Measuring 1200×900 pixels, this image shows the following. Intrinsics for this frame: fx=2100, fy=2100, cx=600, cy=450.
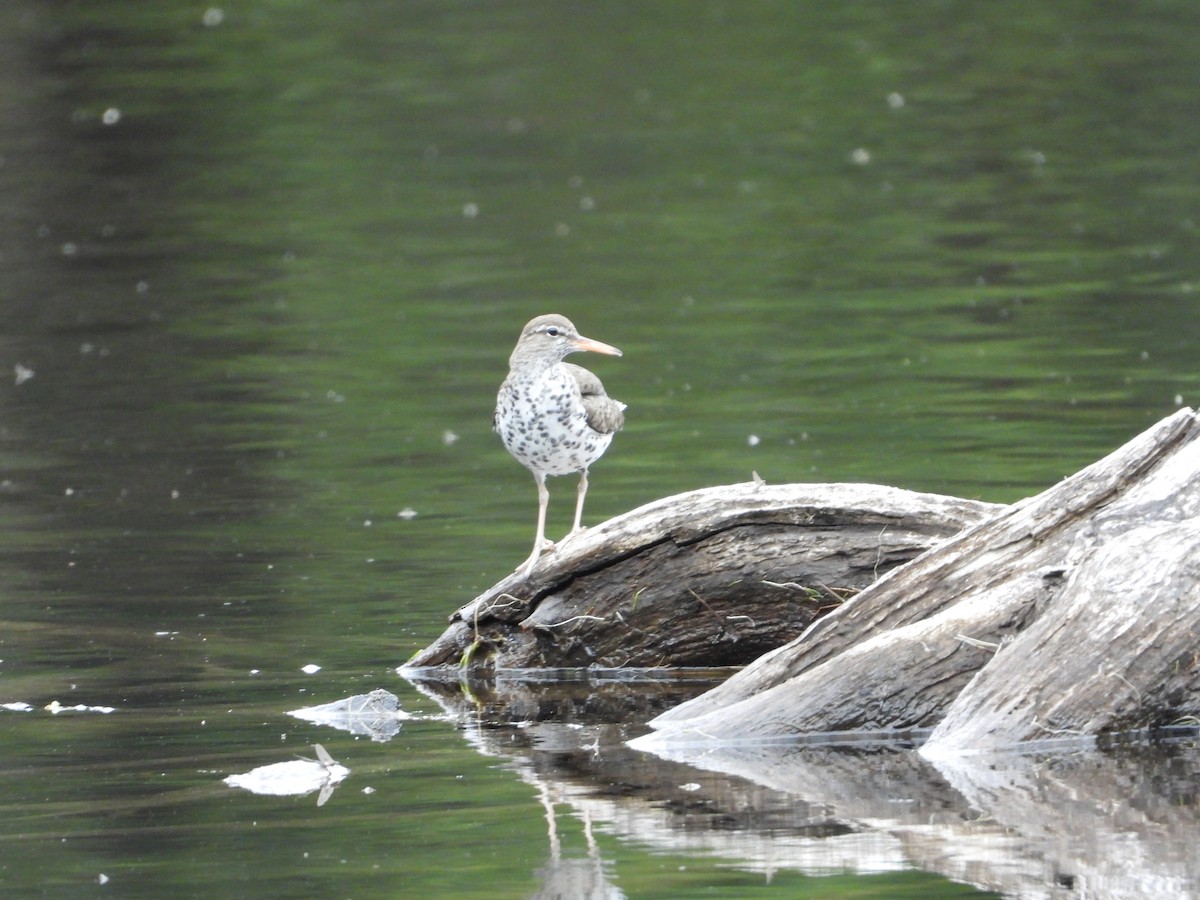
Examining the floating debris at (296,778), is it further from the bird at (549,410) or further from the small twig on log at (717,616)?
the small twig on log at (717,616)

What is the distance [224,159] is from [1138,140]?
533 inches

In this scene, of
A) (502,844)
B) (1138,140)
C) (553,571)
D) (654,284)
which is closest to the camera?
(502,844)

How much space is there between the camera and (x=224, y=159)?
32.1 m

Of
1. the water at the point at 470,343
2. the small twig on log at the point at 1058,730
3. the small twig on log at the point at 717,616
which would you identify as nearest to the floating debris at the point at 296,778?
the water at the point at 470,343

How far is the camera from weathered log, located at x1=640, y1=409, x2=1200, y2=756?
7789mm

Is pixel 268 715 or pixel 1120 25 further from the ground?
pixel 1120 25

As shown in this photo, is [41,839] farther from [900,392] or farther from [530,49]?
[530,49]

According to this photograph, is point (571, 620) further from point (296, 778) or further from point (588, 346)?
point (296, 778)

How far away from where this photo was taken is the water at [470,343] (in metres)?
Answer: 7.58

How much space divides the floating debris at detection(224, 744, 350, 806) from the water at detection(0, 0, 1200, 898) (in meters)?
0.12

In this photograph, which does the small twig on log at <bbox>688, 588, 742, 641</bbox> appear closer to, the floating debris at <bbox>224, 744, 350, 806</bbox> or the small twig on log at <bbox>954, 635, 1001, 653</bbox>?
the small twig on log at <bbox>954, 635, 1001, 653</bbox>

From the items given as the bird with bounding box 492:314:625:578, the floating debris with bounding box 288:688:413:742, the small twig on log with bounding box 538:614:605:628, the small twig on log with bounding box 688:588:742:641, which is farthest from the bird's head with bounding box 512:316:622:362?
the floating debris with bounding box 288:688:413:742

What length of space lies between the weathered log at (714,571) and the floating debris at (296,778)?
186 cm

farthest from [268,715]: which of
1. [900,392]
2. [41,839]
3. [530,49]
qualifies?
[530,49]
